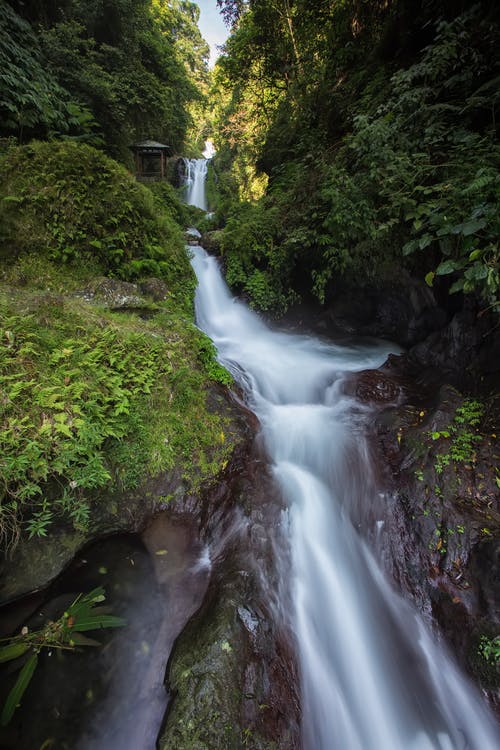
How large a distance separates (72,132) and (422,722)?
11782 millimetres

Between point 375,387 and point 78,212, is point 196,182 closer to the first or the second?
point 78,212

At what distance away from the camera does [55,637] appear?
Result: 7.90 ft

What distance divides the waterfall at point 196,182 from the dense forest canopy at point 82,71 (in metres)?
6.89

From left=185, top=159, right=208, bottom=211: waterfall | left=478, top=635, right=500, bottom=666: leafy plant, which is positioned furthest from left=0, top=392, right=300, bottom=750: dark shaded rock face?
left=185, top=159, right=208, bottom=211: waterfall

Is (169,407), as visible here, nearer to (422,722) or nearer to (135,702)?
(135,702)

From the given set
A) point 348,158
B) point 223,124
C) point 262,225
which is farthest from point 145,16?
point 348,158

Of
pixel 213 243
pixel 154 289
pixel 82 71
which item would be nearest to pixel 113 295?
pixel 154 289

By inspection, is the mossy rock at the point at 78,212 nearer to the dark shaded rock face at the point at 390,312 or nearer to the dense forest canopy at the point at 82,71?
the dense forest canopy at the point at 82,71

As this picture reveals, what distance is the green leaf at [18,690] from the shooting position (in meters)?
2.04

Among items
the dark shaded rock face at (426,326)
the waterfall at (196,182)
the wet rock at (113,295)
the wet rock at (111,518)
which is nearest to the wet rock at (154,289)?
the wet rock at (113,295)

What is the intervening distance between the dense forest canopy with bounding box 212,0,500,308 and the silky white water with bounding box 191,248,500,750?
8.46 feet

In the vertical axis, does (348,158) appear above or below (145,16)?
below

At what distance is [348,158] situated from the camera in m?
6.03

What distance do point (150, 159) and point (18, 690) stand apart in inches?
773
